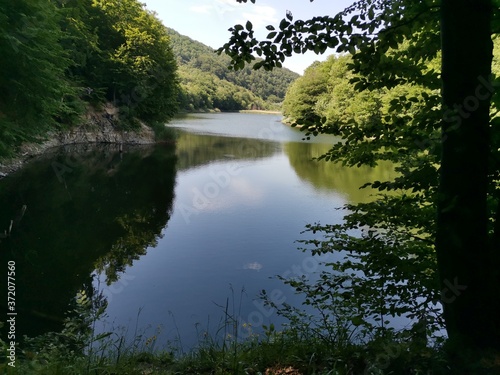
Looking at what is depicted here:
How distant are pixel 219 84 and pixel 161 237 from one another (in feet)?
419

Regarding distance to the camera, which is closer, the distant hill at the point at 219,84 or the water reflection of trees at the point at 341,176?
the water reflection of trees at the point at 341,176

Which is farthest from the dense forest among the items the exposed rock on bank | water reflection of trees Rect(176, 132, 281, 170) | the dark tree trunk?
water reflection of trees Rect(176, 132, 281, 170)

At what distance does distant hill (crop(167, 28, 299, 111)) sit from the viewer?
114 meters

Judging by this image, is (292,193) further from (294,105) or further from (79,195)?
(294,105)

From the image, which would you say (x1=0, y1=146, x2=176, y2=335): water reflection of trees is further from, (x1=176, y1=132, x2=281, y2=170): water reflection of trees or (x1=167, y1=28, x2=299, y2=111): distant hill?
(x1=167, y1=28, x2=299, y2=111): distant hill

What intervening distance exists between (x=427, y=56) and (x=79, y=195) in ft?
51.4

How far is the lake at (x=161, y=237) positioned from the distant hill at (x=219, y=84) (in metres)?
82.6

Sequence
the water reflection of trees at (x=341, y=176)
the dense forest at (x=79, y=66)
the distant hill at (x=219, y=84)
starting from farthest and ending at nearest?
the distant hill at (x=219, y=84) < the water reflection of trees at (x=341, y=176) < the dense forest at (x=79, y=66)

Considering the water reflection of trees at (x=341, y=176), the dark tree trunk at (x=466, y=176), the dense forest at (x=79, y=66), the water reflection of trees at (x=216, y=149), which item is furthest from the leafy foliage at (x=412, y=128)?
the water reflection of trees at (x=216, y=149)

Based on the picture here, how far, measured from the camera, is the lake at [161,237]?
7680 millimetres

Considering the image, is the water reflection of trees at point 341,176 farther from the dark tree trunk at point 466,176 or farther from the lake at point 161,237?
the dark tree trunk at point 466,176

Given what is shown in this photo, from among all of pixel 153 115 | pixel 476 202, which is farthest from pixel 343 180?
pixel 153 115

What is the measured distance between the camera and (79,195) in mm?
16375

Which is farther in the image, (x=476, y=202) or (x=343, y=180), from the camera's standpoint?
(x=343, y=180)
